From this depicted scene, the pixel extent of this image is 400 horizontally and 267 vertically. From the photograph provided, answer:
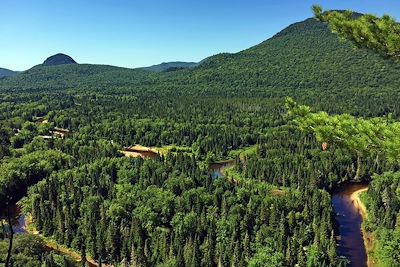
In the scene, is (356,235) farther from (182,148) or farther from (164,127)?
(164,127)

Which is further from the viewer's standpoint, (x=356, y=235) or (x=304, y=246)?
(x=356, y=235)

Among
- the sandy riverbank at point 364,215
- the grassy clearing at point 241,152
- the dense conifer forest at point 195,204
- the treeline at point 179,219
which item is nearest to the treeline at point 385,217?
the dense conifer forest at point 195,204

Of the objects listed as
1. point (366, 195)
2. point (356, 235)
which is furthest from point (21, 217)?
point (366, 195)

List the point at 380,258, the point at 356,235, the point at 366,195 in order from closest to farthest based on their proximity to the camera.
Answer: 1. the point at 380,258
2. the point at 356,235
3. the point at 366,195

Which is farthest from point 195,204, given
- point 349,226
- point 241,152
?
point 241,152

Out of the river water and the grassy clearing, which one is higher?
the grassy clearing

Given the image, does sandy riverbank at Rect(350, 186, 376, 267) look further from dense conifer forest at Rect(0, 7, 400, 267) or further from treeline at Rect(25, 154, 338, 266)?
treeline at Rect(25, 154, 338, 266)

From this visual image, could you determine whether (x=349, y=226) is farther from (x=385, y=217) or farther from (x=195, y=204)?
(x=195, y=204)

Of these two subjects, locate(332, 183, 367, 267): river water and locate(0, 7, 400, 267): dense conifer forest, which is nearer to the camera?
locate(0, 7, 400, 267): dense conifer forest

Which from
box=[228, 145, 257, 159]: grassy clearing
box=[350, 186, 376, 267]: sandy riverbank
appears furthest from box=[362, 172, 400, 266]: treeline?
box=[228, 145, 257, 159]: grassy clearing
